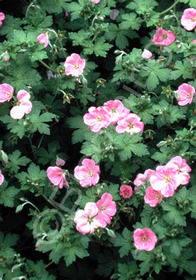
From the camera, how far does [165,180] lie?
310 centimetres

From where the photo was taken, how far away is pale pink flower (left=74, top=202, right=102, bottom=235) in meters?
3.11

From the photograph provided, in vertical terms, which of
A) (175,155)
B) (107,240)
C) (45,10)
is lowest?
(107,240)

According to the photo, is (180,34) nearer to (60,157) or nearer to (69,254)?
(60,157)

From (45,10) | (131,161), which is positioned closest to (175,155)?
(131,161)

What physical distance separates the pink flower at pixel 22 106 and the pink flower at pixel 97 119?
415 mm

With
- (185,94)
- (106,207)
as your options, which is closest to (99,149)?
(106,207)

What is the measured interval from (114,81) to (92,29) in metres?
0.44

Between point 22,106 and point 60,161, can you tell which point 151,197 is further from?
point 22,106

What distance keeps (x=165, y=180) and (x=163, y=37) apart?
1388mm

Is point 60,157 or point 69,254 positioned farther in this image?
point 60,157

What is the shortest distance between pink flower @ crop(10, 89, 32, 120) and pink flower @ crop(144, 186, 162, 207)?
103cm

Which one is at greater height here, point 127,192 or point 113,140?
point 113,140

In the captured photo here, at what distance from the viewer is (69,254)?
3.15 meters

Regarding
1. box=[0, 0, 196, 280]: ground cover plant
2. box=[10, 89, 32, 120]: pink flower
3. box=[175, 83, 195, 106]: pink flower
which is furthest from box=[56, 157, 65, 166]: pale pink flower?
box=[175, 83, 195, 106]: pink flower
